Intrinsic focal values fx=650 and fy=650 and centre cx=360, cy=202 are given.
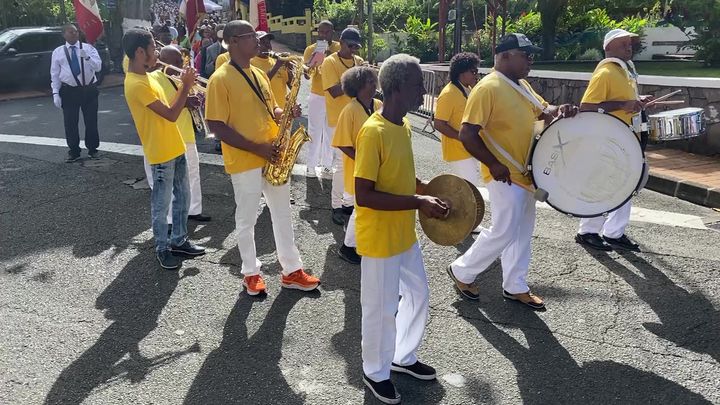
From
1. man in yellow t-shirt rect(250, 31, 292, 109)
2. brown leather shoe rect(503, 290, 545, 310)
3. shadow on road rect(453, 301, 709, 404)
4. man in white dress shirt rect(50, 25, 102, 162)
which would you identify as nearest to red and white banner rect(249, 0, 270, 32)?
man in white dress shirt rect(50, 25, 102, 162)

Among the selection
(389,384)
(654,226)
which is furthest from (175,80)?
(654,226)

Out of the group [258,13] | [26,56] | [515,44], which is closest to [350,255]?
[515,44]

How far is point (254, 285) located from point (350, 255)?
1014 mm

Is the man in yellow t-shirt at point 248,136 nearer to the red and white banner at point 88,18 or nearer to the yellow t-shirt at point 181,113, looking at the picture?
the yellow t-shirt at point 181,113

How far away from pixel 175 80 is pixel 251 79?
5.83 ft

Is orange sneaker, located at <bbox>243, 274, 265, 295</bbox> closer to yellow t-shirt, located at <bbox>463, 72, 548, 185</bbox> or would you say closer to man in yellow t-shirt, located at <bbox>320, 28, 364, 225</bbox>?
man in yellow t-shirt, located at <bbox>320, 28, 364, 225</bbox>

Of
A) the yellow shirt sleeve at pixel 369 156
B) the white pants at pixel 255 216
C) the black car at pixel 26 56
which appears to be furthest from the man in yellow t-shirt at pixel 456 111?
the black car at pixel 26 56

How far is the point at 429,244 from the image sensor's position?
5.93 metres

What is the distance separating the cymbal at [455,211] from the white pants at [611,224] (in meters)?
2.76

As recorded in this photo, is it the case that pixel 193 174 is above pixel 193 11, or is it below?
below

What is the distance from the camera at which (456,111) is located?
5.81 metres

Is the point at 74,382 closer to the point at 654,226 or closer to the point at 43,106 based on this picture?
the point at 654,226

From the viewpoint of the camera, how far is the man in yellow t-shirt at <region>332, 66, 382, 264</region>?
417 cm

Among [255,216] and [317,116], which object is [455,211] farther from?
[317,116]
